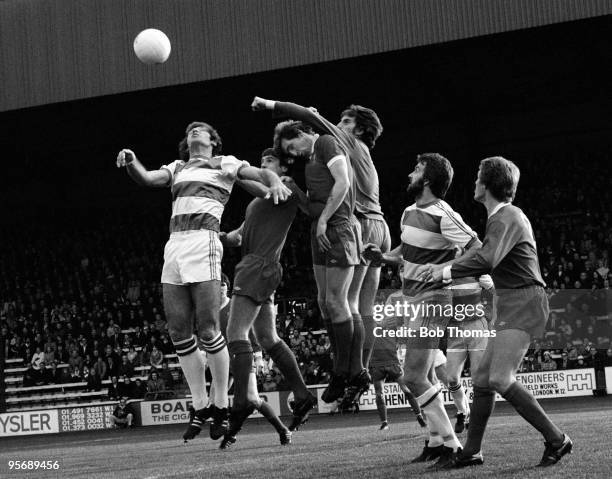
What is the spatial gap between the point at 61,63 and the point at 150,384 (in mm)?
8453

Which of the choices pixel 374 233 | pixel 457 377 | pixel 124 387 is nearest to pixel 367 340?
pixel 374 233

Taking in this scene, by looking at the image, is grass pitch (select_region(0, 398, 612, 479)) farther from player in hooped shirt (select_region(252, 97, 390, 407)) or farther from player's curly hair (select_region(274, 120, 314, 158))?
player's curly hair (select_region(274, 120, 314, 158))

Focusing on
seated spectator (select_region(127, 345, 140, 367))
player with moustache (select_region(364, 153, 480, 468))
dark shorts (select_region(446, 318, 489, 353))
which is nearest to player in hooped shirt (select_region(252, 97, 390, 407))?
player with moustache (select_region(364, 153, 480, 468))

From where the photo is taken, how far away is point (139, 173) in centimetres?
783

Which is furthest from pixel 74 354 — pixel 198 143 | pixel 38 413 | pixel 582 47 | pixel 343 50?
pixel 198 143

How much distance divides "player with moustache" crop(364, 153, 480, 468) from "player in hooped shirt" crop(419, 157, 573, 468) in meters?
0.45

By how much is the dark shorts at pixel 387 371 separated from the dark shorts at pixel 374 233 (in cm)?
435

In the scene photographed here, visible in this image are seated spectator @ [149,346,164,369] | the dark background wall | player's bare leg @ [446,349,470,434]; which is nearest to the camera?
player's bare leg @ [446,349,470,434]

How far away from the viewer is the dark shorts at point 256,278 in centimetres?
794

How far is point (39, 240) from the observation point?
35.8 meters

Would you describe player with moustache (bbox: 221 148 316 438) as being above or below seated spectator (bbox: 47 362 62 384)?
above

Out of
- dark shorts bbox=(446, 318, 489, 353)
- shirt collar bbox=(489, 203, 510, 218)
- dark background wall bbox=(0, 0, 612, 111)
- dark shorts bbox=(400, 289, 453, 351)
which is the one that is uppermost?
dark background wall bbox=(0, 0, 612, 111)

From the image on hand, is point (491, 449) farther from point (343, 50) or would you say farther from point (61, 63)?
point (61, 63)

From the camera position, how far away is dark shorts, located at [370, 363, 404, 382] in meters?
12.4
